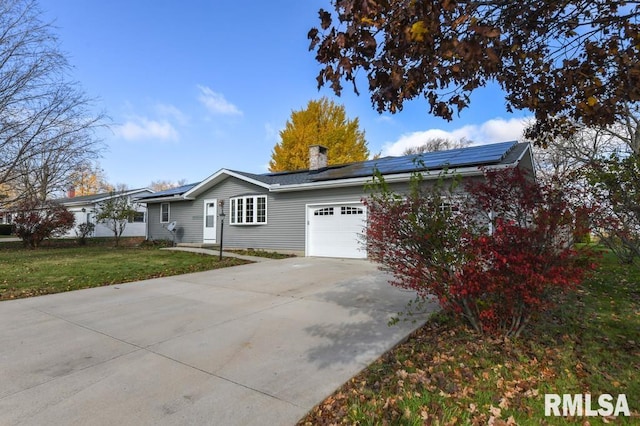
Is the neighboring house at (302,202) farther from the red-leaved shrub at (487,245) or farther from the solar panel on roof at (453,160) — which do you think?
the red-leaved shrub at (487,245)

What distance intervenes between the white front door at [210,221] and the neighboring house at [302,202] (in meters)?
0.02

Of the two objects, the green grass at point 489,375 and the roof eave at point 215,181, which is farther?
the roof eave at point 215,181

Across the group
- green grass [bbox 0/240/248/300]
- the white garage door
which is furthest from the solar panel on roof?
green grass [bbox 0/240/248/300]

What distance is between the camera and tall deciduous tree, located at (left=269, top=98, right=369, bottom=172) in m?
26.7

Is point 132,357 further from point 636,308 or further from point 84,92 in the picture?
point 84,92

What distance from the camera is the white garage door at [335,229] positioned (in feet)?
40.3

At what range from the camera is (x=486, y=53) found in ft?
7.06

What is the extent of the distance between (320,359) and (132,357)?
2.03 metres

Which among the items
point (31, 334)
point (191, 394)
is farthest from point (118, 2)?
point (191, 394)

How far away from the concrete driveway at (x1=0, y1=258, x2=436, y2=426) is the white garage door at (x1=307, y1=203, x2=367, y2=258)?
5.20 metres

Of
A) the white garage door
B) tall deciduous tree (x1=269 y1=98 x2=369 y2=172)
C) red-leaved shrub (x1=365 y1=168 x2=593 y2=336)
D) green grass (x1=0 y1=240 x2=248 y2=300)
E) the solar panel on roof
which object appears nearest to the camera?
red-leaved shrub (x1=365 y1=168 x2=593 y2=336)

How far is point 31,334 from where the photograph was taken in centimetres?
444

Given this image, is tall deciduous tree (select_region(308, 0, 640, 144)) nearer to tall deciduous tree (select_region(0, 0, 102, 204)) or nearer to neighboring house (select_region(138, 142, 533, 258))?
neighboring house (select_region(138, 142, 533, 258))

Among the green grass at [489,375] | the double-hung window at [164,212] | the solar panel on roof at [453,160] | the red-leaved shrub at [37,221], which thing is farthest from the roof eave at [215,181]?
the green grass at [489,375]
